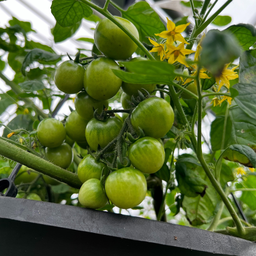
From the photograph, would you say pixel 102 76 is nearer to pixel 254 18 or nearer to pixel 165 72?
pixel 165 72

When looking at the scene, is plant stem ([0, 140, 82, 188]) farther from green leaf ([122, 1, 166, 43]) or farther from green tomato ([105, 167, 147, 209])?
green leaf ([122, 1, 166, 43])

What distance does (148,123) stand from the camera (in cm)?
40

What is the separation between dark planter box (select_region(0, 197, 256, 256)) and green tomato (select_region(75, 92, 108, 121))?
0.64 ft

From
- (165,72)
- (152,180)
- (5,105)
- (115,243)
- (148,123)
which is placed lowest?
(5,105)

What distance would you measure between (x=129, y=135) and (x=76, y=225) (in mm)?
150

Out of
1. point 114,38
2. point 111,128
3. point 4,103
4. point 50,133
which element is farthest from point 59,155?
point 4,103

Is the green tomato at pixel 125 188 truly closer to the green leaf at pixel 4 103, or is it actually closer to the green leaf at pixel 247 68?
the green leaf at pixel 247 68

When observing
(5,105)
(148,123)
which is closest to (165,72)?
(148,123)

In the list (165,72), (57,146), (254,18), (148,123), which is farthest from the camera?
(254,18)

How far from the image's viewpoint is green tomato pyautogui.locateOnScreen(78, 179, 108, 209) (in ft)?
1.19

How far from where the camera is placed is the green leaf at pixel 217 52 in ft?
0.58

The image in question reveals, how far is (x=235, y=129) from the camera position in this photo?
2.07ft

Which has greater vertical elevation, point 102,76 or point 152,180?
point 102,76

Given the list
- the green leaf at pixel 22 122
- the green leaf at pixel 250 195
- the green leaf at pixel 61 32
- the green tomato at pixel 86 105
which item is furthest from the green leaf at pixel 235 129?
the green leaf at pixel 22 122
